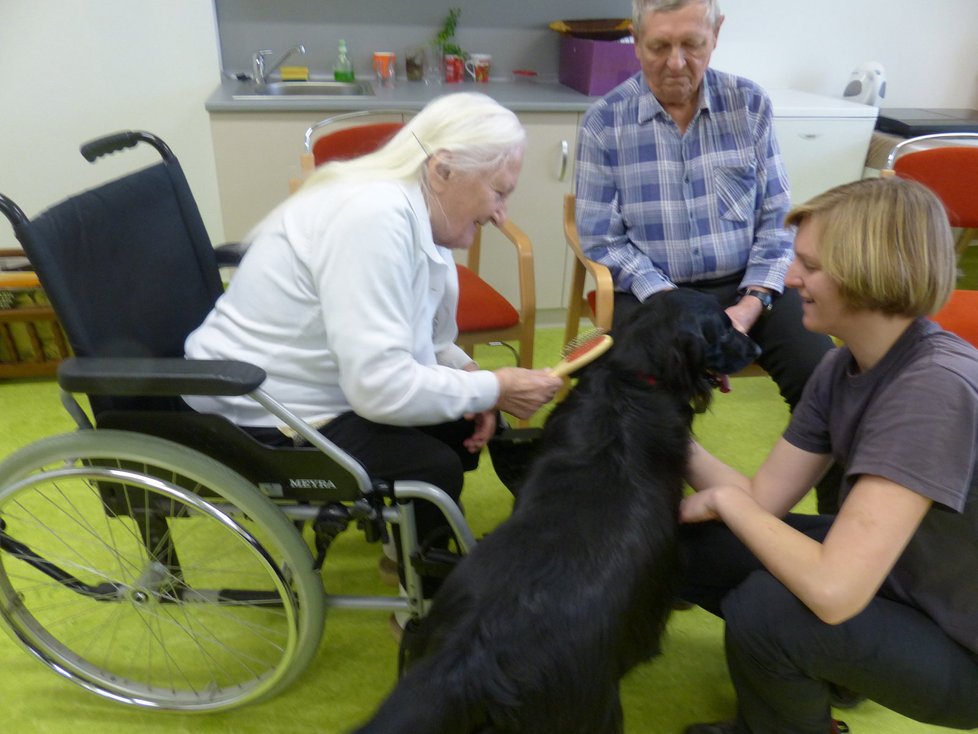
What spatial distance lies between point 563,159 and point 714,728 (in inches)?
79.0

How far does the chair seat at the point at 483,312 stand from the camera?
75.1 inches

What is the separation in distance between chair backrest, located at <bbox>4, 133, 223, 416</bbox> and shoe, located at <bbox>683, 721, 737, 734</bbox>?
124 centimetres

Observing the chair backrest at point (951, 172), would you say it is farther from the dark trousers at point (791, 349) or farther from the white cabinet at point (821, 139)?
the dark trousers at point (791, 349)

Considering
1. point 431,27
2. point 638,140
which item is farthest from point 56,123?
point 638,140

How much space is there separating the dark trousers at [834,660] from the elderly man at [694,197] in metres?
0.79

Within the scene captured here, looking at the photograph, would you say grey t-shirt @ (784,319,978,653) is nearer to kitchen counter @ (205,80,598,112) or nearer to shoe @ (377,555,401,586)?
shoe @ (377,555,401,586)

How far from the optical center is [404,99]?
2633 millimetres

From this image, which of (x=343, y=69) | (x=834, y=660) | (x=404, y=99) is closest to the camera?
(x=834, y=660)

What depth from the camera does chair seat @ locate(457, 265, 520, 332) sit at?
191cm

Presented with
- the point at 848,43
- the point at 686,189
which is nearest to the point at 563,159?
the point at 686,189

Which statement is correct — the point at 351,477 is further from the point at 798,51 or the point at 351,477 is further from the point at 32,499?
the point at 798,51

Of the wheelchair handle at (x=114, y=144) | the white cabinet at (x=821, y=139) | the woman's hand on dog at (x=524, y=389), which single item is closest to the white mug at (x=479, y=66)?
the white cabinet at (x=821, y=139)

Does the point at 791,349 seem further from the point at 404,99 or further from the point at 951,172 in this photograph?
the point at 404,99

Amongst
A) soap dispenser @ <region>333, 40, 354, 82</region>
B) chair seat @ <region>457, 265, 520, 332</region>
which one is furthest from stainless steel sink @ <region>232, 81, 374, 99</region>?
Result: chair seat @ <region>457, 265, 520, 332</region>
